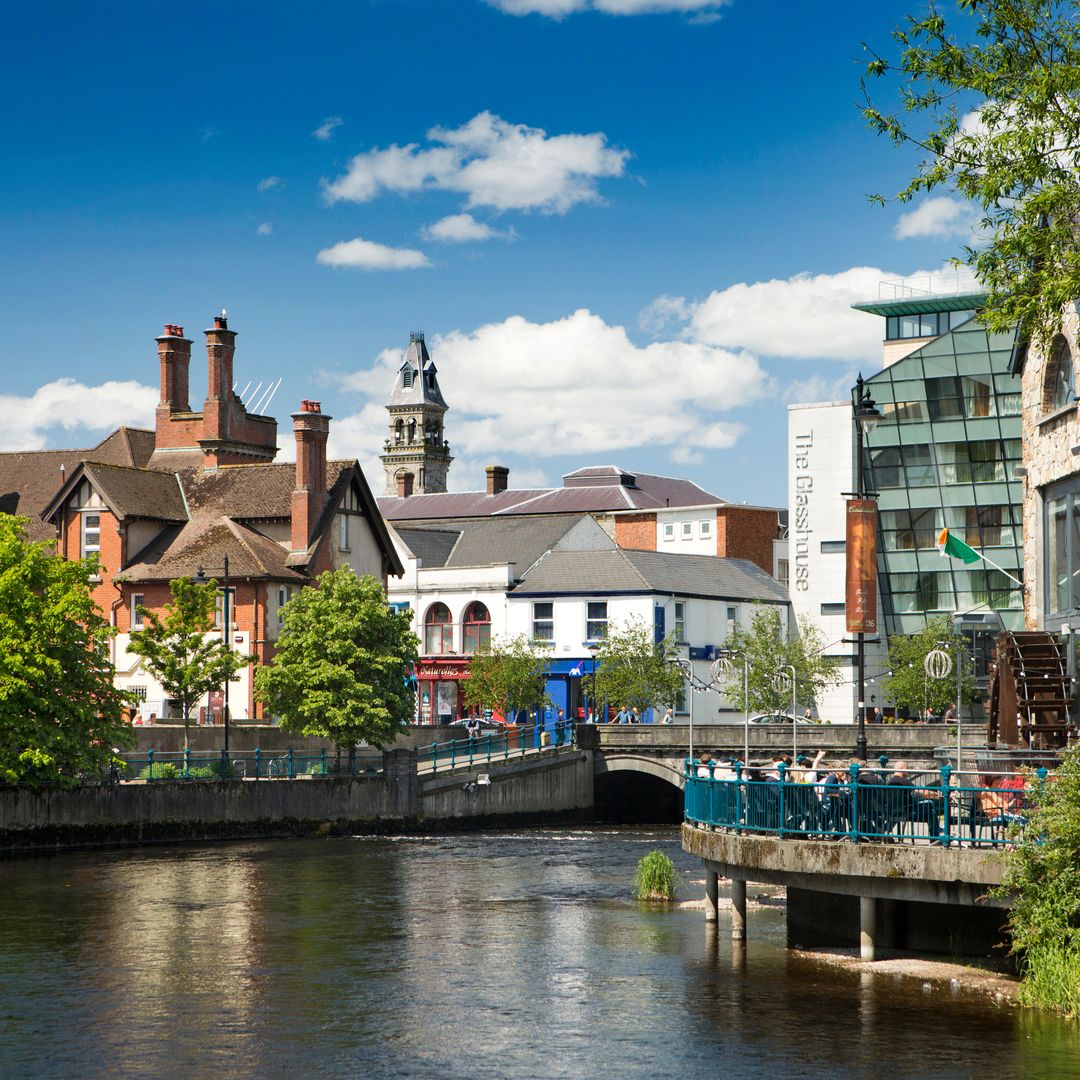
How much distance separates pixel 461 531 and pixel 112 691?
53796 millimetres

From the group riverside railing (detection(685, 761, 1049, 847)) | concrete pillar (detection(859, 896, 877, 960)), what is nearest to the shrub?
riverside railing (detection(685, 761, 1049, 847))

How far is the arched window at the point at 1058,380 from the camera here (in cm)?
3428

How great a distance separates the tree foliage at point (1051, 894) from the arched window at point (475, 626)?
67.0m

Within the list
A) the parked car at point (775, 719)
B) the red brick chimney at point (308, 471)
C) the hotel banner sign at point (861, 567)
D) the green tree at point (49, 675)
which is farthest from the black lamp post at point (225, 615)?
the hotel banner sign at point (861, 567)

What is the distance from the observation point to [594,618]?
86.6m

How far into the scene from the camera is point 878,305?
113m

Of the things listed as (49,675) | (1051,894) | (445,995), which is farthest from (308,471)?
(1051,894)

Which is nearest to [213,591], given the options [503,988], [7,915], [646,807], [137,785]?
[137,785]

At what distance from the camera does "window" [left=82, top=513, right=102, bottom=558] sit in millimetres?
73500

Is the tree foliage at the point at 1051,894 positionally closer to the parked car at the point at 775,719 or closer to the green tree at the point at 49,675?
the green tree at the point at 49,675

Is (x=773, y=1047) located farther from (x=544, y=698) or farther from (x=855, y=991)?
(x=544, y=698)

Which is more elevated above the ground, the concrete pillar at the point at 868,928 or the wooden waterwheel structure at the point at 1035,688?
the wooden waterwheel structure at the point at 1035,688

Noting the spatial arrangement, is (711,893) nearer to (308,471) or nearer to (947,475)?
(308,471)

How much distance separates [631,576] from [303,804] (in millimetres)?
32864
